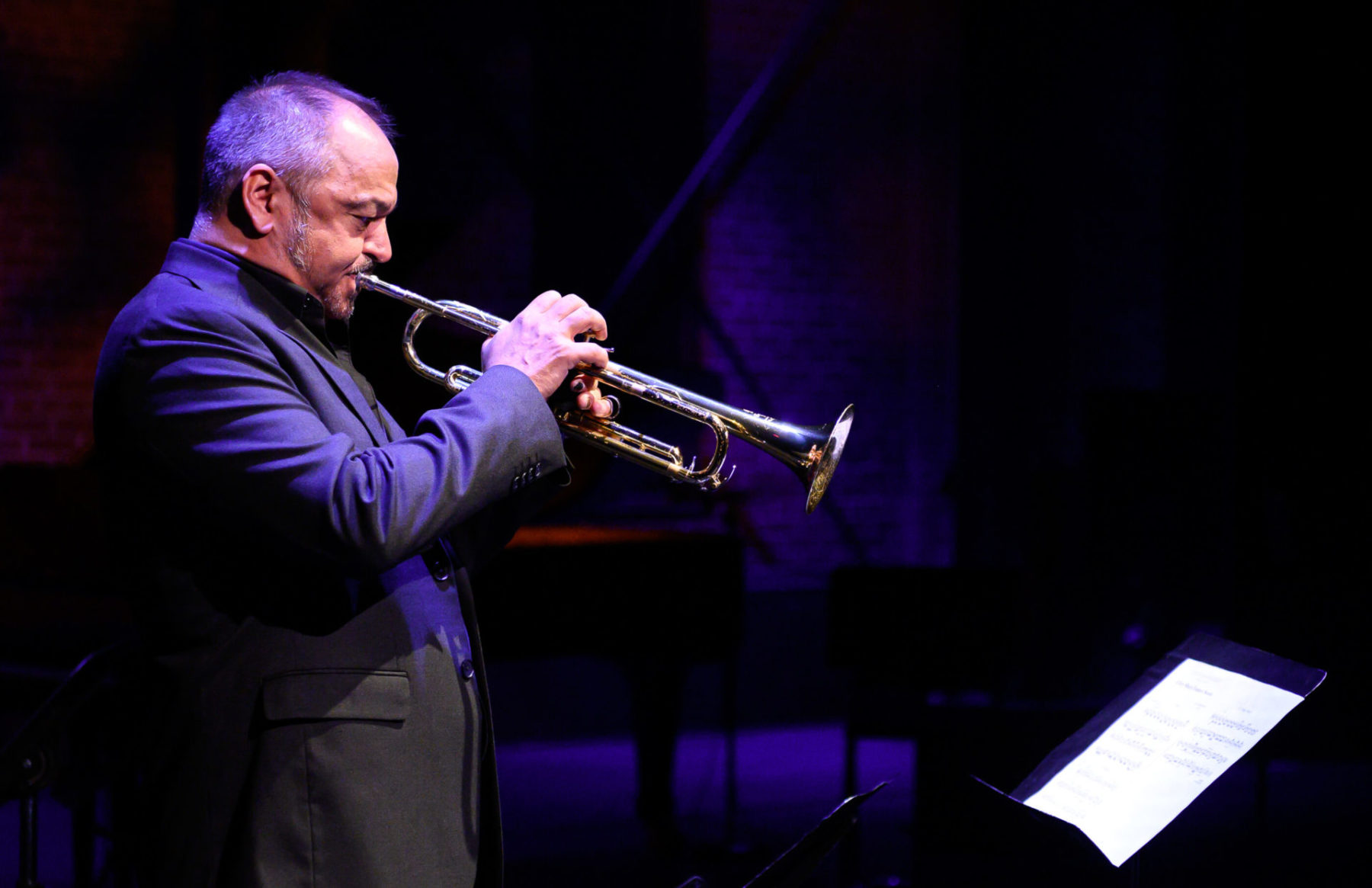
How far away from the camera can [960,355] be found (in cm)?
573

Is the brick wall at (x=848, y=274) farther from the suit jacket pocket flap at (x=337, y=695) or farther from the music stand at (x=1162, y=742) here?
the suit jacket pocket flap at (x=337, y=695)

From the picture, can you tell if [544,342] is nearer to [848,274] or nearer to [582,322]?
[582,322]

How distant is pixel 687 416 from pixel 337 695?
2.87 feet

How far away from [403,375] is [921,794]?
221 cm

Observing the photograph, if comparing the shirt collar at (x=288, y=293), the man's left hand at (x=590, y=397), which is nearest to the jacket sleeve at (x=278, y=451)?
the shirt collar at (x=288, y=293)

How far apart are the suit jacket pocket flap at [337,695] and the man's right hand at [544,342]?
0.43m

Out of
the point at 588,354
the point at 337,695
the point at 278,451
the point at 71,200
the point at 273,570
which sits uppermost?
the point at 71,200

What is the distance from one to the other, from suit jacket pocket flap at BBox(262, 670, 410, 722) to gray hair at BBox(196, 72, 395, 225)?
0.61 m

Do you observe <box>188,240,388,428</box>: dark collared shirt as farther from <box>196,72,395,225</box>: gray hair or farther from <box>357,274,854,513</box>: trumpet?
<box>357,274,854,513</box>: trumpet

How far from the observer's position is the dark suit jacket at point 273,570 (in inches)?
52.6

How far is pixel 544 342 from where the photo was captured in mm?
1594

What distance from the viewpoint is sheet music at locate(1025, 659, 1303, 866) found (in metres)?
1.57

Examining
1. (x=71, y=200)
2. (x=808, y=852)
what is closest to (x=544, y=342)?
(x=808, y=852)

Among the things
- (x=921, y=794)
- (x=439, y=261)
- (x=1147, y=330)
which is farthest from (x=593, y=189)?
(x=921, y=794)
